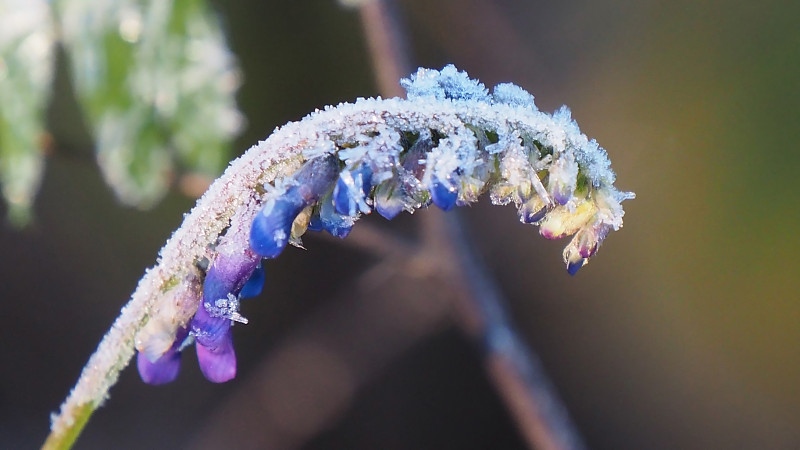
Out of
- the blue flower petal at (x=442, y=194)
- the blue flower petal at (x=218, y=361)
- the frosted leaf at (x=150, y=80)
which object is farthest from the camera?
the frosted leaf at (x=150, y=80)

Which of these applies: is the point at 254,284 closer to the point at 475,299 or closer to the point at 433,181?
the point at 433,181

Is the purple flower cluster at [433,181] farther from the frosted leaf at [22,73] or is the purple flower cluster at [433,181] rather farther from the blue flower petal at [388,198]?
the frosted leaf at [22,73]

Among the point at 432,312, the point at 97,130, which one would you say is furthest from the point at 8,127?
the point at 432,312

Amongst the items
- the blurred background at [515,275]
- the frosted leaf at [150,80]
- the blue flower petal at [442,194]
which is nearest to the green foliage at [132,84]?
the frosted leaf at [150,80]

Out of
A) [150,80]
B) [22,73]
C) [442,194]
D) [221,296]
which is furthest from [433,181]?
[22,73]

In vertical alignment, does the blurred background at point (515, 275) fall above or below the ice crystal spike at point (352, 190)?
above

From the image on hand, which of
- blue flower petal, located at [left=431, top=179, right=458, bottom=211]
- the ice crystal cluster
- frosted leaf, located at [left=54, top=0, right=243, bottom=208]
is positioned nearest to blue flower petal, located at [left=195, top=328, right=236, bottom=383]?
the ice crystal cluster
